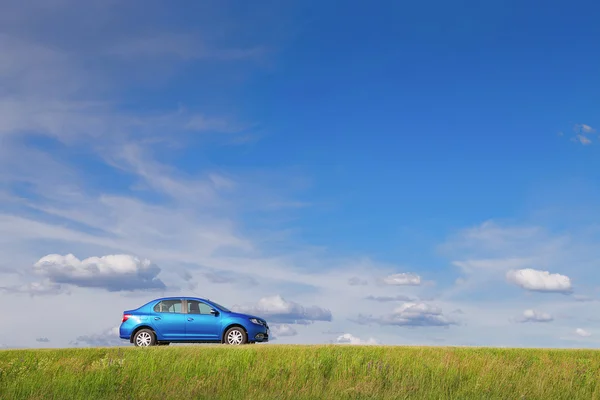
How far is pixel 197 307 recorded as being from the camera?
26359 mm

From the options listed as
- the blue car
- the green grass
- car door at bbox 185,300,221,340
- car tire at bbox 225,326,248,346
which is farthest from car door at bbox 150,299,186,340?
the green grass

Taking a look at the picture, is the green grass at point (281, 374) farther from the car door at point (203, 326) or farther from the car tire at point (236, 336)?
the car door at point (203, 326)

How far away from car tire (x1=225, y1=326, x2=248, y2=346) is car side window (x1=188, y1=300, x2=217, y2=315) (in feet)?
4.09

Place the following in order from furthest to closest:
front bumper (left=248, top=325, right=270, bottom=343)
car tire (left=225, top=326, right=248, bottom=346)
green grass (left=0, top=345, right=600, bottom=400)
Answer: front bumper (left=248, top=325, right=270, bottom=343) < car tire (left=225, top=326, right=248, bottom=346) < green grass (left=0, top=345, right=600, bottom=400)

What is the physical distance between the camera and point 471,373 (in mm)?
22062

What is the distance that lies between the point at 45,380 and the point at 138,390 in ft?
9.89

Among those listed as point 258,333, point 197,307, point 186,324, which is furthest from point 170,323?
point 258,333

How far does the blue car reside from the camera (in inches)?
1027

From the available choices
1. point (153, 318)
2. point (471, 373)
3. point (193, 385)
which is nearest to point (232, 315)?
point (153, 318)

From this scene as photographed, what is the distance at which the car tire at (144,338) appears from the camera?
26203mm

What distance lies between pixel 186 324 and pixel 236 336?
204cm

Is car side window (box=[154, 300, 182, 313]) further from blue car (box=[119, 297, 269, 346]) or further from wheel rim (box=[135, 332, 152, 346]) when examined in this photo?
wheel rim (box=[135, 332, 152, 346])

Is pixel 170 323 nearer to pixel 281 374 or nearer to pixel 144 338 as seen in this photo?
pixel 144 338

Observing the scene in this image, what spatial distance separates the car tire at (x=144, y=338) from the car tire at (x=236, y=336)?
2.99 metres
